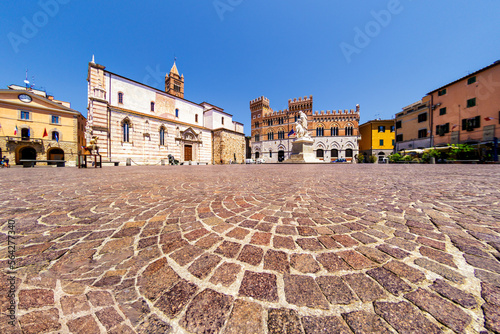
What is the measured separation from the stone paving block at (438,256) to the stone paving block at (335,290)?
31.0 inches

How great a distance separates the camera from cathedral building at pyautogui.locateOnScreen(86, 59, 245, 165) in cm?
1795

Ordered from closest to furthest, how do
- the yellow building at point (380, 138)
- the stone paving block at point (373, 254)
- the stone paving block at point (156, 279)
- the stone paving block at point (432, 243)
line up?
the stone paving block at point (156, 279)
the stone paving block at point (373, 254)
the stone paving block at point (432, 243)
the yellow building at point (380, 138)

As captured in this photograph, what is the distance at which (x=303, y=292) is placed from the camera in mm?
928

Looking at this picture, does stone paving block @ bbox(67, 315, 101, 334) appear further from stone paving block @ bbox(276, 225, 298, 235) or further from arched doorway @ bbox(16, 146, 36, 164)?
arched doorway @ bbox(16, 146, 36, 164)

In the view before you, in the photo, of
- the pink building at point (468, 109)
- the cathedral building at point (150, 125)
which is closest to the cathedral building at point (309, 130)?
the cathedral building at point (150, 125)

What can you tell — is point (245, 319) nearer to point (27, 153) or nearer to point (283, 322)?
point (283, 322)

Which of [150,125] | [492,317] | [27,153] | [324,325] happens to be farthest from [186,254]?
[27,153]

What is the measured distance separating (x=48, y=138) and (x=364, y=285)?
111 ft

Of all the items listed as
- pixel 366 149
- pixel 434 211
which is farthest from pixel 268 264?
pixel 366 149

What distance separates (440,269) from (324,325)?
3.10 ft

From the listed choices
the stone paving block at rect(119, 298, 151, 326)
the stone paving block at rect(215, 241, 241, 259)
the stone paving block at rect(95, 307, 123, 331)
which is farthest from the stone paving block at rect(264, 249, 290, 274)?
the stone paving block at rect(95, 307, 123, 331)

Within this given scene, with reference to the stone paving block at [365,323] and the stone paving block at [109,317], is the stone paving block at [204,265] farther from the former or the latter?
the stone paving block at [365,323]

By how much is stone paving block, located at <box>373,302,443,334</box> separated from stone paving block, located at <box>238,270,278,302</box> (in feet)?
1.62

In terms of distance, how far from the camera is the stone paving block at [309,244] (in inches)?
53.1
